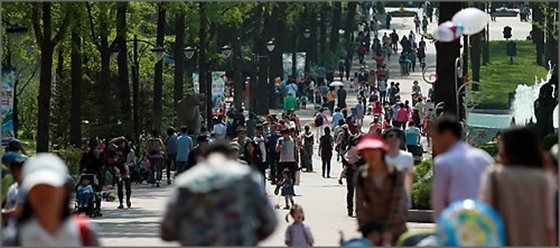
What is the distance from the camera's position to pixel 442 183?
15.9 m

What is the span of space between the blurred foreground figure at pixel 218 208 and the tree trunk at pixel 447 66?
73.1 feet

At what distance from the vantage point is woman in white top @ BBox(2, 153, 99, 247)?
13.3 m

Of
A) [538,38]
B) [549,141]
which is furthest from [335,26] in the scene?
[549,141]

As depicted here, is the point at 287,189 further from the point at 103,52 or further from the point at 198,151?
the point at 103,52

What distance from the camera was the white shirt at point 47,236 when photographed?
1338 cm

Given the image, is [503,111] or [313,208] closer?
[313,208]

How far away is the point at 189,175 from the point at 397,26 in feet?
358

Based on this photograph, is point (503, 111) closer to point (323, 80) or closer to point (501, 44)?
point (323, 80)

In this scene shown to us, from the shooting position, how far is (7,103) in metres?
35.5

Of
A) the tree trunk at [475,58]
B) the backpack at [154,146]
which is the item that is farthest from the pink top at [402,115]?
the backpack at [154,146]

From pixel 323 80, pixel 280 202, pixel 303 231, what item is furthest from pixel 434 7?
pixel 303 231

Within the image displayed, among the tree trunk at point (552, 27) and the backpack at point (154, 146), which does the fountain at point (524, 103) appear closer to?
the tree trunk at point (552, 27)

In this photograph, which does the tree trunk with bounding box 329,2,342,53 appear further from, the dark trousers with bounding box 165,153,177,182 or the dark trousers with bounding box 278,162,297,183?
the dark trousers with bounding box 278,162,297,183

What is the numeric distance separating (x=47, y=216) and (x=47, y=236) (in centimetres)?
14
